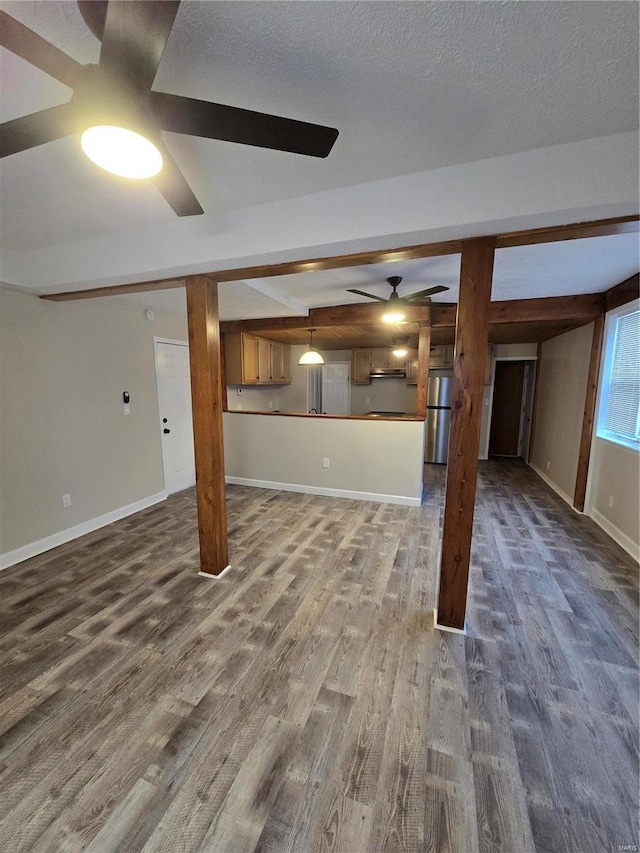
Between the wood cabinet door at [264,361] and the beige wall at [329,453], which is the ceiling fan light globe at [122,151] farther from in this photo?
the wood cabinet door at [264,361]

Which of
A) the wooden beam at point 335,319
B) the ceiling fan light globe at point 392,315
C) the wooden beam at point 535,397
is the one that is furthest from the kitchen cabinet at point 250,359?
the wooden beam at point 535,397

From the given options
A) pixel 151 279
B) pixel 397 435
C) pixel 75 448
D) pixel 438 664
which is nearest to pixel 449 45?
pixel 151 279

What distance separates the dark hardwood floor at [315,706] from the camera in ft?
3.77

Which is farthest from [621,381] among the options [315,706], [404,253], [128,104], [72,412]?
[72,412]

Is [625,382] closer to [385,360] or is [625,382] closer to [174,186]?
[385,360]

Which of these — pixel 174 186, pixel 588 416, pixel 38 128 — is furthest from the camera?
pixel 588 416

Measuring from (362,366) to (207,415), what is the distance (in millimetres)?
4561

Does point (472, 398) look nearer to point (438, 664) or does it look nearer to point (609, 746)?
point (438, 664)

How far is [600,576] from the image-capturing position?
2605 millimetres

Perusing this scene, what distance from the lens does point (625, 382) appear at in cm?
327

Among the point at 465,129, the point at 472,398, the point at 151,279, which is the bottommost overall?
the point at 472,398

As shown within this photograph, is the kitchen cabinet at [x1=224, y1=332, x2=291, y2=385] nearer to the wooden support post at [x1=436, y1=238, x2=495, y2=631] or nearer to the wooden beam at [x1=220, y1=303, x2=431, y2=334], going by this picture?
the wooden beam at [x1=220, y1=303, x2=431, y2=334]

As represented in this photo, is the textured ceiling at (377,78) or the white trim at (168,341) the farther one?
the white trim at (168,341)

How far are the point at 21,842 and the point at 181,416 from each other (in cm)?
386
